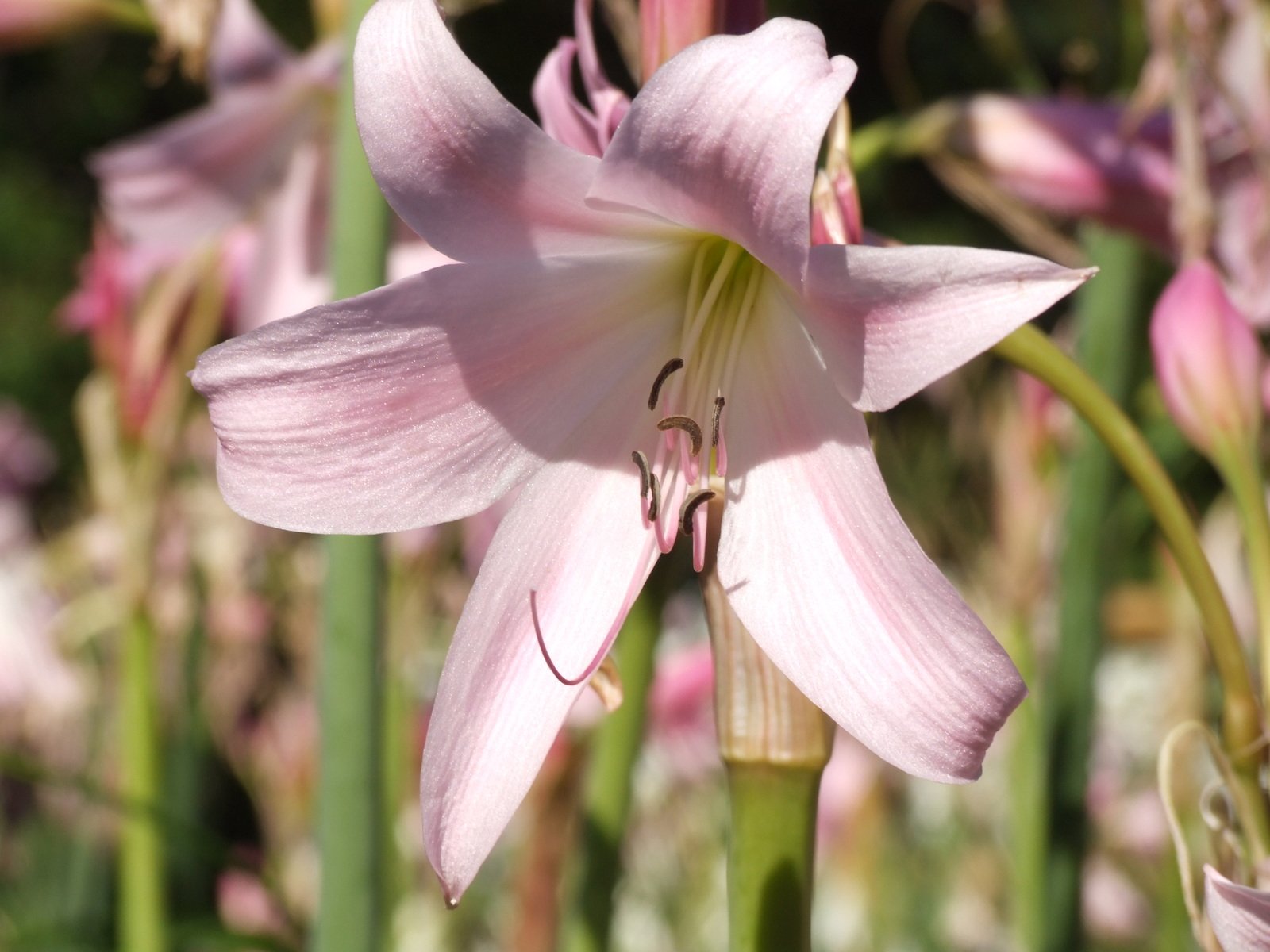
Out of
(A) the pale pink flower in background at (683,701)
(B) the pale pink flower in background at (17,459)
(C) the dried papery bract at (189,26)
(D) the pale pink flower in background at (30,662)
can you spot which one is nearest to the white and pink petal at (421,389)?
(C) the dried papery bract at (189,26)

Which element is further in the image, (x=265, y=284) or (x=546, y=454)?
(x=265, y=284)

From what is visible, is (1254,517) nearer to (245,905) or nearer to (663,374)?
(663,374)

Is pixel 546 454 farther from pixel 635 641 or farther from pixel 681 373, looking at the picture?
pixel 635 641

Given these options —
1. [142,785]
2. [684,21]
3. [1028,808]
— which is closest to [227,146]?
[142,785]

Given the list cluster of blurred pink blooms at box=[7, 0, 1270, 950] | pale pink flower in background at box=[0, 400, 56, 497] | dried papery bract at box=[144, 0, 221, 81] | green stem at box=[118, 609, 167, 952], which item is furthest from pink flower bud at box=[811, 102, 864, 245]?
pale pink flower in background at box=[0, 400, 56, 497]

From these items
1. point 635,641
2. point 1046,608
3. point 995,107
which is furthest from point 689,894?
point 995,107

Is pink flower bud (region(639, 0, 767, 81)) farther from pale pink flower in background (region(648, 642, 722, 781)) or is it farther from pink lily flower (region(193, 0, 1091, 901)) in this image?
pale pink flower in background (region(648, 642, 722, 781))
